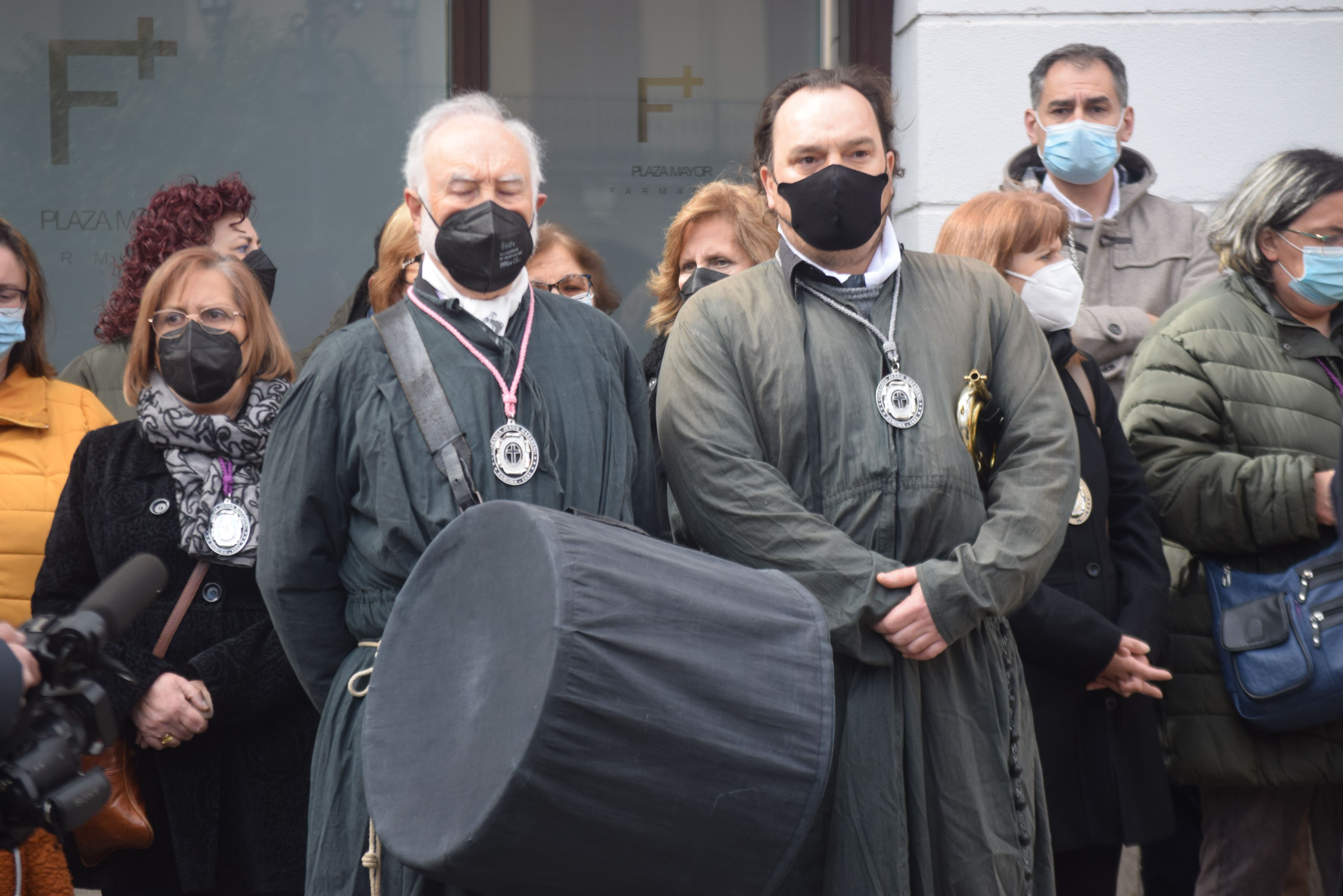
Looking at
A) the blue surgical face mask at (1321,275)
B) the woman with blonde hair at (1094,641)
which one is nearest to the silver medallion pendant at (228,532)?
the woman with blonde hair at (1094,641)

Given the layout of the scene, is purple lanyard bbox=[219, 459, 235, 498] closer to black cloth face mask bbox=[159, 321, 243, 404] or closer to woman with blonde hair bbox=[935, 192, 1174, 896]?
black cloth face mask bbox=[159, 321, 243, 404]

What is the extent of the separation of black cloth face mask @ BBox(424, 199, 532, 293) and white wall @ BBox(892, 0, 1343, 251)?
3278 millimetres

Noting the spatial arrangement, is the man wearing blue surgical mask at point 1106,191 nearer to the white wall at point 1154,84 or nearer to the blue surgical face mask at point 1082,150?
the blue surgical face mask at point 1082,150

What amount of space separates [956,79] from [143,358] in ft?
11.9

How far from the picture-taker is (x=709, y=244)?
170 inches

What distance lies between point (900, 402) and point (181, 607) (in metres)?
1.80

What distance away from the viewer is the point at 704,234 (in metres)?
4.36

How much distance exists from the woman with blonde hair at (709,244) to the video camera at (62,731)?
2.31 m

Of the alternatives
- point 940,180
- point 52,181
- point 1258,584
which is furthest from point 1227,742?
point 52,181

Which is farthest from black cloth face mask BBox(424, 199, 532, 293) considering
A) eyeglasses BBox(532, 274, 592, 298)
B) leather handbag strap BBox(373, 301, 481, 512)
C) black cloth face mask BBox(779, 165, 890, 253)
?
eyeglasses BBox(532, 274, 592, 298)

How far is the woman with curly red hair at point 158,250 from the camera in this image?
445 cm

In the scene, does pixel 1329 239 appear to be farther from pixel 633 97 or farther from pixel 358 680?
pixel 633 97

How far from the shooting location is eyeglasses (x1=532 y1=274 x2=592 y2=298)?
4.71 metres

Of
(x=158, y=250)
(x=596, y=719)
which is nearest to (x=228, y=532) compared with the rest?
(x=158, y=250)
